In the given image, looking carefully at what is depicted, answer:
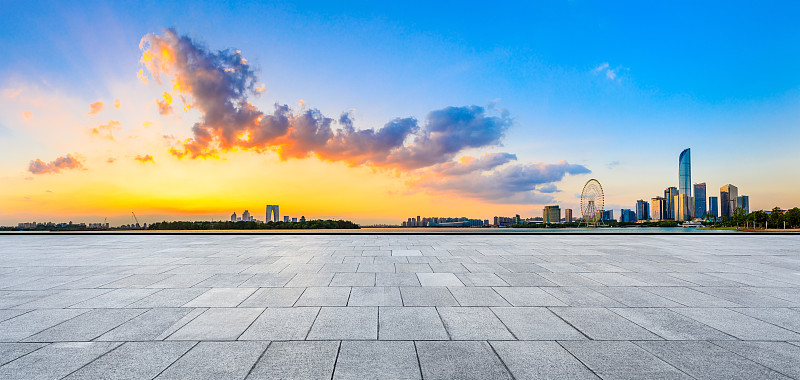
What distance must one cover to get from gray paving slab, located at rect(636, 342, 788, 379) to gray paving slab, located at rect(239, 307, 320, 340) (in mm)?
4720

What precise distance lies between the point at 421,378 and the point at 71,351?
4.52 meters

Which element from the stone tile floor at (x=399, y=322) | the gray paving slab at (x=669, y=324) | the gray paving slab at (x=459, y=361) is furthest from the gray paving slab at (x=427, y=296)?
the gray paving slab at (x=669, y=324)

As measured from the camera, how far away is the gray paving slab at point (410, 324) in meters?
5.46

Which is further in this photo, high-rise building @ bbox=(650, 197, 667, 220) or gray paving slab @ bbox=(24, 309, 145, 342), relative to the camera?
high-rise building @ bbox=(650, 197, 667, 220)

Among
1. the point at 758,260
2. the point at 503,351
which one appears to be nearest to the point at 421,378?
the point at 503,351

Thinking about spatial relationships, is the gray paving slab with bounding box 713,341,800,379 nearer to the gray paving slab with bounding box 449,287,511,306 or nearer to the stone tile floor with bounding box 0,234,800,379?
the stone tile floor with bounding box 0,234,800,379

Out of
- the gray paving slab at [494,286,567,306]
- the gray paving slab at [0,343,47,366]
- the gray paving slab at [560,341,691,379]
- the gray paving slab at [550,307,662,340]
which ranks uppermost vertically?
the gray paving slab at [560,341,691,379]

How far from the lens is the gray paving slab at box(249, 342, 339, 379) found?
4.16m

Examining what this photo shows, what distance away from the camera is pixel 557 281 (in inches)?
380

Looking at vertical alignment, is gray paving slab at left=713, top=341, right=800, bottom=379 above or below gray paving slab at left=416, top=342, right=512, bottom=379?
below

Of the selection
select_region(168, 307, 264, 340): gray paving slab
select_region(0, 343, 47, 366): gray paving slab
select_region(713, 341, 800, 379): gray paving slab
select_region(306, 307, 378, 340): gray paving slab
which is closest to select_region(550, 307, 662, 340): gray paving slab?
select_region(713, 341, 800, 379): gray paving slab

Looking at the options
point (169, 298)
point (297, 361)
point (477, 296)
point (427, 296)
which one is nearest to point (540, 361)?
point (297, 361)

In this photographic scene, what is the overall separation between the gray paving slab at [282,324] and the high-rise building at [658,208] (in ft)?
716

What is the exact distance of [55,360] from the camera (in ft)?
15.1
